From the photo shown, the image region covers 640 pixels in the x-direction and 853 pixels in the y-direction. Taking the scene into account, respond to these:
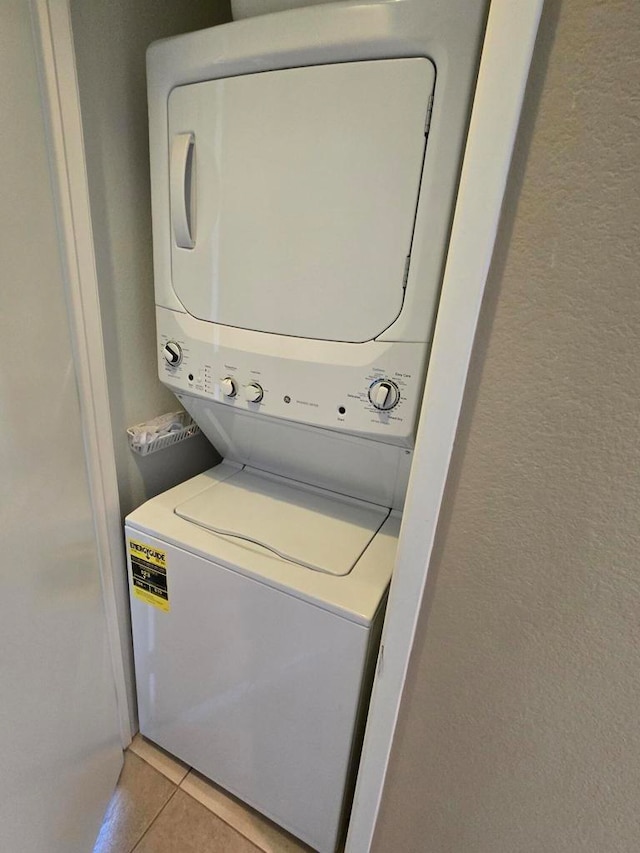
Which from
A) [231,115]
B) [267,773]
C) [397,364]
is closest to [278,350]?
[397,364]

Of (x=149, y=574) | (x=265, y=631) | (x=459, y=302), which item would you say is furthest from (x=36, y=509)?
(x=459, y=302)

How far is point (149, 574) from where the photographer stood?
44.6 inches

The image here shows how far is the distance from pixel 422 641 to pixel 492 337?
1.43 feet

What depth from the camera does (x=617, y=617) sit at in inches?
18.4

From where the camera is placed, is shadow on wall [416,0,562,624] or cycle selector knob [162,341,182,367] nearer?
shadow on wall [416,0,562,624]

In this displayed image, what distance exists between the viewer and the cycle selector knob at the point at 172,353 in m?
1.08

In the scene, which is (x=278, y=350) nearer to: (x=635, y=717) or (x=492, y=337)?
(x=492, y=337)

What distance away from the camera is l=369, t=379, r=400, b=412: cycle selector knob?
874 millimetres

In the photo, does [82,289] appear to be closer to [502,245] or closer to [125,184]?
[125,184]

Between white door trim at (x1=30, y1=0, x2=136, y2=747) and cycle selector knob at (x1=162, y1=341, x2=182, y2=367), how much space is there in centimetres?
14

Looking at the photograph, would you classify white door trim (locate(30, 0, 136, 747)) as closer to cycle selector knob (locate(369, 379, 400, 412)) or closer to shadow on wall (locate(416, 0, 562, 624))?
cycle selector knob (locate(369, 379, 400, 412))

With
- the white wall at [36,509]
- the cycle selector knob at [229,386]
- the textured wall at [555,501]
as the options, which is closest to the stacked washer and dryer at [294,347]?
the cycle selector knob at [229,386]

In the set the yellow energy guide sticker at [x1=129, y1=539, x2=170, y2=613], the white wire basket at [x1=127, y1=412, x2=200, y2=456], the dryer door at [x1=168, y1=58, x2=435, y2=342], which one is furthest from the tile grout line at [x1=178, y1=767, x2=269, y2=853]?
the dryer door at [x1=168, y1=58, x2=435, y2=342]

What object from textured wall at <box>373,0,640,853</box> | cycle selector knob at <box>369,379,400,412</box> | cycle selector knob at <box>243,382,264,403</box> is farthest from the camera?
cycle selector knob at <box>243,382,264,403</box>
